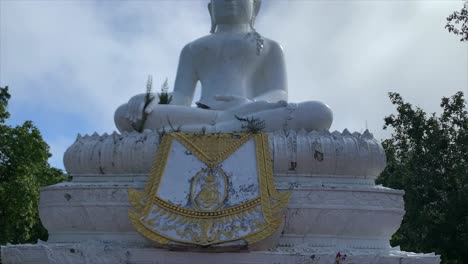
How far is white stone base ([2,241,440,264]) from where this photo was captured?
7.77 metres

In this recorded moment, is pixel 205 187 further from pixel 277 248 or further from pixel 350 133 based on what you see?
pixel 350 133

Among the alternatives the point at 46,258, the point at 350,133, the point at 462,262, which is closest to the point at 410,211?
the point at 462,262

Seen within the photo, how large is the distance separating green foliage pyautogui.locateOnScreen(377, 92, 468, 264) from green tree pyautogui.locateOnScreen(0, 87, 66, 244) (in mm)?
8527

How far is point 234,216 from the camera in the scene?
792cm

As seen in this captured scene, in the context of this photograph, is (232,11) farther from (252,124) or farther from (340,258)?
(340,258)

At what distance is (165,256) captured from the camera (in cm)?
793

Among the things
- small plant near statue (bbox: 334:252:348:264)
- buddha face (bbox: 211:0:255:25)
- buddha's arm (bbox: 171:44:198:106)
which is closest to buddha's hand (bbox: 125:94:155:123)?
buddha's arm (bbox: 171:44:198:106)

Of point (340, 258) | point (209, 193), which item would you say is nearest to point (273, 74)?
point (209, 193)

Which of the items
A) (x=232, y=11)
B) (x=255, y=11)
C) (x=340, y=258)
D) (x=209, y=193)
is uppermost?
(x=255, y=11)

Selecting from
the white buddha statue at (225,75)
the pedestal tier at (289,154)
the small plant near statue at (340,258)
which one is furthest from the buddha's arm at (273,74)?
the small plant near statue at (340,258)

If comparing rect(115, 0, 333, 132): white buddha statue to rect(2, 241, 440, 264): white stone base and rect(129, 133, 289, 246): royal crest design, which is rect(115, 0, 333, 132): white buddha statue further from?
rect(2, 241, 440, 264): white stone base

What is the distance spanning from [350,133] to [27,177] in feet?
36.0

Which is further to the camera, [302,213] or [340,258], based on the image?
[302,213]

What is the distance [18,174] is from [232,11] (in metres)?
8.61
